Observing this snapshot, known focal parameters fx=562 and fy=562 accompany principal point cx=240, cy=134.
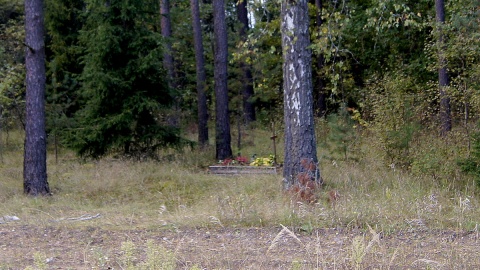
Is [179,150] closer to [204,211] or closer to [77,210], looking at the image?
[77,210]

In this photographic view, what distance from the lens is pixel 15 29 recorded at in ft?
80.9

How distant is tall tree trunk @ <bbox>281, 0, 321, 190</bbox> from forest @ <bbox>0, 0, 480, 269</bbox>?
27mm

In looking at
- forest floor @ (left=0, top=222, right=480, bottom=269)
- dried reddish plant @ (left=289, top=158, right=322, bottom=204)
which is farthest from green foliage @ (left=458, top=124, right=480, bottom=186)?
forest floor @ (left=0, top=222, right=480, bottom=269)

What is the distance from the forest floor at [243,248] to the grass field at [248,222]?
17 mm

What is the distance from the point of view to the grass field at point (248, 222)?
21.0 ft

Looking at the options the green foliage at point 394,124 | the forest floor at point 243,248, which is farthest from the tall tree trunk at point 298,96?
the green foliage at point 394,124

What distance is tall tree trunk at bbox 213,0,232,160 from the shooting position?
17.7 meters

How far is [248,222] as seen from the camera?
8305mm

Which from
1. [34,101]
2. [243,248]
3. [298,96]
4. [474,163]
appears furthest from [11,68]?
[474,163]

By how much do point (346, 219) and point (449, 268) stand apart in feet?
7.25

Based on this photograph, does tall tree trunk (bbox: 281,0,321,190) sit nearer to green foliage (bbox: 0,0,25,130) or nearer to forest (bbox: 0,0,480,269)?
forest (bbox: 0,0,480,269)

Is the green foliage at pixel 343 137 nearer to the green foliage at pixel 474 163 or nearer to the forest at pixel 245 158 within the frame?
the forest at pixel 245 158

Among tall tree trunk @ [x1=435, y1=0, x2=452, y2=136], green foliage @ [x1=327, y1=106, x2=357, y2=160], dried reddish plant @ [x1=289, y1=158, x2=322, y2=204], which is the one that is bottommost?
dried reddish plant @ [x1=289, y1=158, x2=322, y2=204]

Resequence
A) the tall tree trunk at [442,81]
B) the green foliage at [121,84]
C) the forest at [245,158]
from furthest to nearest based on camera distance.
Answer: the green foliage at [121,84]
the tall tree trunk at [442,81]
the forest at [245,158]
